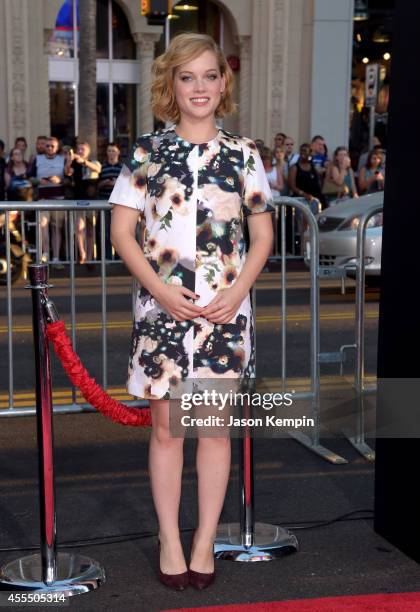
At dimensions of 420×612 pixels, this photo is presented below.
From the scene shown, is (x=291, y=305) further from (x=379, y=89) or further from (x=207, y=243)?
(x=379, y=89)

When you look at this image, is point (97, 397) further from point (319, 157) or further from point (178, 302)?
point (319, 157)

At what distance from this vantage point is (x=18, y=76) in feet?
81.6

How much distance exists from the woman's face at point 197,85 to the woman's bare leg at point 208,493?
1233 mm

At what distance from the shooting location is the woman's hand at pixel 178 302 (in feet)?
12.9

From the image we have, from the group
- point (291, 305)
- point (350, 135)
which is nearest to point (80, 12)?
point (350, 135)

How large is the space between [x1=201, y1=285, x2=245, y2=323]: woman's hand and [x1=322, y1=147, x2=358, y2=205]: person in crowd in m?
14.2

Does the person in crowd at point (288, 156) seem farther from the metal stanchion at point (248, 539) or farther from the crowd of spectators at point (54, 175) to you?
the metal stanchion at point (248, 539)

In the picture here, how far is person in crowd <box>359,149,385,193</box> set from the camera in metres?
17.6

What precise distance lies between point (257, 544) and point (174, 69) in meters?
1.94

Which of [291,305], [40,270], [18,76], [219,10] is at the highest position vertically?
[219,10]

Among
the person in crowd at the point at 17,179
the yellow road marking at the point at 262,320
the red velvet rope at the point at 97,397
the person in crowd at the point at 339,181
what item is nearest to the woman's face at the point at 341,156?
the person in crowd at the point at 339,181

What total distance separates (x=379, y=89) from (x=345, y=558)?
19.8 m

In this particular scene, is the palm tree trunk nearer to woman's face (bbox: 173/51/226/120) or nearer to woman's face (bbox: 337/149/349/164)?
woman's face (bbox: 337/149/349/164)

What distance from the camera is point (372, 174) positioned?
59.1 ft
